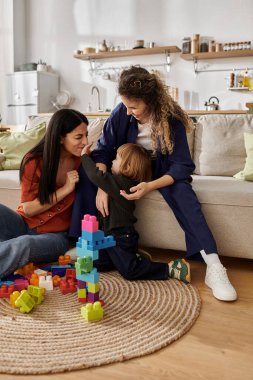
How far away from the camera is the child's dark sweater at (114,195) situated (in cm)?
189

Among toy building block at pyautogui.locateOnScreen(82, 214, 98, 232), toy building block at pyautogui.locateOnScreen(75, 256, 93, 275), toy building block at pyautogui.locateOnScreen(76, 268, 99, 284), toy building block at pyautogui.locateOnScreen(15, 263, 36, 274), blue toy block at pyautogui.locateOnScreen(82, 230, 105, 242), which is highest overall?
toy building block at pyautogui.locateOnScreen(82, 214, 98, 232)

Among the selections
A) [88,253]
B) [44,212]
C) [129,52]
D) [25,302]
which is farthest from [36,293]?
[129,52]

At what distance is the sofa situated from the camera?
6.42 ft

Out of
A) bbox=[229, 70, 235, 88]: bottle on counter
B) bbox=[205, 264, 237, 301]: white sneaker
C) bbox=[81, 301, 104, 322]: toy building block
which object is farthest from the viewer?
bbox=[229, 70, 235, 88]: bottle on counter

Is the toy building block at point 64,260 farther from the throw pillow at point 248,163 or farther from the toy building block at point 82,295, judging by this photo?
the throw pillow at point 248,163

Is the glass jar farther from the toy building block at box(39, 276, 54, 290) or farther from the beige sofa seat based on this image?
the toy building block at box(39, 276, 54, 290)

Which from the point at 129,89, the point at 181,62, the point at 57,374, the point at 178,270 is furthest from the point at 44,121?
the point at 181,62

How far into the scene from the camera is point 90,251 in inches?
57.4

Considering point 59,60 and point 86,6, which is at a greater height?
point 86,6

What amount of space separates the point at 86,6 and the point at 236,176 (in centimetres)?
426

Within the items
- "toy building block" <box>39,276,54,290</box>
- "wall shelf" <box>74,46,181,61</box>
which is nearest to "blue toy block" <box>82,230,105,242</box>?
"toy building block" <box>39,276,54,290</box>

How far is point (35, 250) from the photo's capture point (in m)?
1.81

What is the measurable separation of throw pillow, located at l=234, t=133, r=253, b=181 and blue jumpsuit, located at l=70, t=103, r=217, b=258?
439 millimetres

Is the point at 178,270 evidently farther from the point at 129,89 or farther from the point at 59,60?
the point at 59,60
